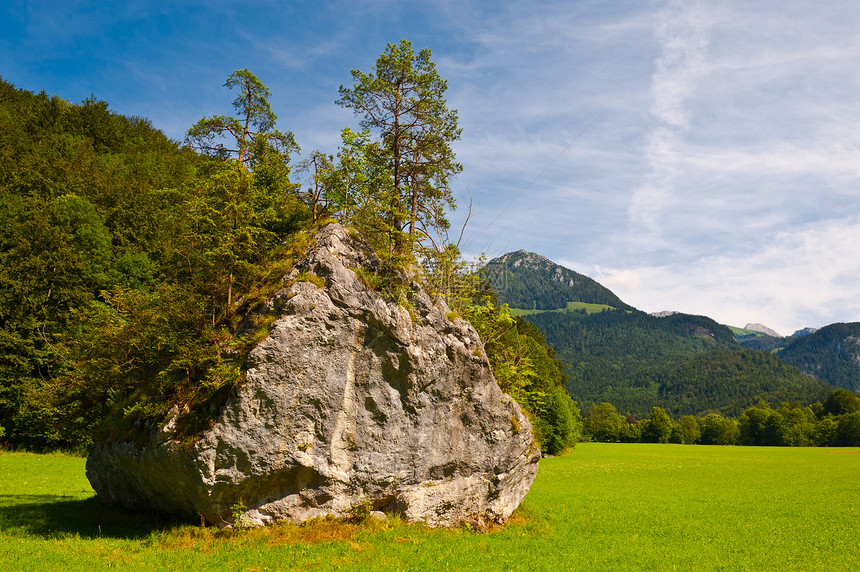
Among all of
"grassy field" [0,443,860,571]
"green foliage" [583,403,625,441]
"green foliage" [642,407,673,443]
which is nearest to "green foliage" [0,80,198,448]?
"grassy field" [0,443,860,571]

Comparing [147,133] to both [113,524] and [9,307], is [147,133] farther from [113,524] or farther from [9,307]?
[113,524]

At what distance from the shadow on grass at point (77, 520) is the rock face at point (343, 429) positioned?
1.59 feet

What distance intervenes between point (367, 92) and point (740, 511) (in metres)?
28.6

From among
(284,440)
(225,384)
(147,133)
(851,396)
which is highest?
(147,133)

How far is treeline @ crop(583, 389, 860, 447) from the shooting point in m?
107

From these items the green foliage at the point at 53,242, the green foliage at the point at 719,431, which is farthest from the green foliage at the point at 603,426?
the green foliage at the point at 53,242

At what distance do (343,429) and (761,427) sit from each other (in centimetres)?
14026

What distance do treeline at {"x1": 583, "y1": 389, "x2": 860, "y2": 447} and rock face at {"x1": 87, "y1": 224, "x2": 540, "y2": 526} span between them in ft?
422

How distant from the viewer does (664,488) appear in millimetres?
34562

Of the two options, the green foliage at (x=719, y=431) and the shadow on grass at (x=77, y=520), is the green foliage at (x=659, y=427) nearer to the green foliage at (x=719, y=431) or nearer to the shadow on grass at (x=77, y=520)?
the green foliage at (x=719, y=431)

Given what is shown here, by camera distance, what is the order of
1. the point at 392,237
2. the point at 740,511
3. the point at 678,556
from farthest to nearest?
the point at 740,511 < the point at 392,237 < the point at 678,556

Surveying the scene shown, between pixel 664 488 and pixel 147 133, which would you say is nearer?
pixel 664 488

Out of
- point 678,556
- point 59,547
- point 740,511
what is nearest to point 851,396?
point 740,511

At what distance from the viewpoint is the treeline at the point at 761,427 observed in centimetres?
10712
